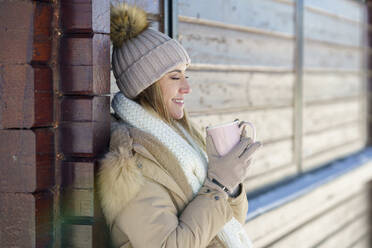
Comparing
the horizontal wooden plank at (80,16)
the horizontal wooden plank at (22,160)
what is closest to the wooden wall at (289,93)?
the horizontal wooden plank at (80,16)

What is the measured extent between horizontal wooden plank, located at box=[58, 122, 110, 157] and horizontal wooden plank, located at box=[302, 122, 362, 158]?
2724 mm

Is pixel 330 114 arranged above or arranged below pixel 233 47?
below

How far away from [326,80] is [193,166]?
3.06 meters

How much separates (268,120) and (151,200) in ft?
6.91

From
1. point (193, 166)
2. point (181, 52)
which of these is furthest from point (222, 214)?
point (181, 52)

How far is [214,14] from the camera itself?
2.99 m

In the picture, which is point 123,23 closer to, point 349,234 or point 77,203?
point 77,203

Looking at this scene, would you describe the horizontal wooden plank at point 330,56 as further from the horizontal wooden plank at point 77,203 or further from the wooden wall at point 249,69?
the horizontal wooden plank at point 77,203

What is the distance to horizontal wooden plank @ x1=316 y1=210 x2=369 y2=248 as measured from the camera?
15.1 feet

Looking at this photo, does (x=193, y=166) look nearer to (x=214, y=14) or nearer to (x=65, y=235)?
(x=65, y=235)

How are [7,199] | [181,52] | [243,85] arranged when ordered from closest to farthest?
[7,199], [181,52], [243,85]

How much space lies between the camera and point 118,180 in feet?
5.49

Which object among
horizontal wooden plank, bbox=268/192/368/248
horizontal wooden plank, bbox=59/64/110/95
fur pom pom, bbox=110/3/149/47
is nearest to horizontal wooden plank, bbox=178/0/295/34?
fur pom pom, bbox=110/3/149/47

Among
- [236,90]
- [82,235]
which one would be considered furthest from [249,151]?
[236,90]
